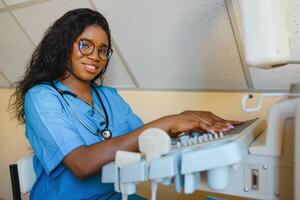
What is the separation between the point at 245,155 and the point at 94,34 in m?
0.71

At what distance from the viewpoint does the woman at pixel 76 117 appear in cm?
90

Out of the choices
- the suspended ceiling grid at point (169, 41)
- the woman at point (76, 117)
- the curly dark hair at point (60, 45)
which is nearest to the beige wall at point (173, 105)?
the suspended ceiling grid at point (169, 41)

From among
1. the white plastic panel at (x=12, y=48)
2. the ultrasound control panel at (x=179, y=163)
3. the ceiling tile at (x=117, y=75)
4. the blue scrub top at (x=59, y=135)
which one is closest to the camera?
the ultrasound control panel at (x=179, y=163)

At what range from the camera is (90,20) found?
1.16 m

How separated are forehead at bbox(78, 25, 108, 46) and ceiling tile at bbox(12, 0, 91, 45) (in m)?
0.23

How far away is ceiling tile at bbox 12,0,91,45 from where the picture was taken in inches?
54.6

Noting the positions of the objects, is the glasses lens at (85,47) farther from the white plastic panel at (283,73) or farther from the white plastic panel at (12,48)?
the white plastic panel at (12,48)

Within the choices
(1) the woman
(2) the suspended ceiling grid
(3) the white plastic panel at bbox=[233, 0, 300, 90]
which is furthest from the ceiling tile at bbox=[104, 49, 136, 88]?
(3) the white plastic panel at bbox=[233, 0, 300, 90]

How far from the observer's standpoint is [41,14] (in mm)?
1498

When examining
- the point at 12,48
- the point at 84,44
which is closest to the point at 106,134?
the point at 84,44

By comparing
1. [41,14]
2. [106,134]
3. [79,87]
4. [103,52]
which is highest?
[41,14]

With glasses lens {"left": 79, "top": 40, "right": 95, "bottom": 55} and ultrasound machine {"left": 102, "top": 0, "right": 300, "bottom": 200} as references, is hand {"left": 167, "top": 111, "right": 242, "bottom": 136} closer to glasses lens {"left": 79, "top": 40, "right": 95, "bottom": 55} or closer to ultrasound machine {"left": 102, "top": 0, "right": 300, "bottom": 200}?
ultrasound machine {"left": 102, "top": 0, "right": 300, "bottom": 200}

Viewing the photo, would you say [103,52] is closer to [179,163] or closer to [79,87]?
[79,87]

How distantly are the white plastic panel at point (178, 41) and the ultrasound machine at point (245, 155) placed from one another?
428 millimetres
